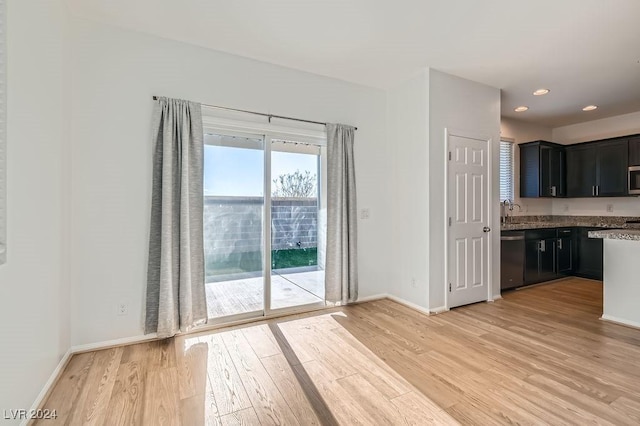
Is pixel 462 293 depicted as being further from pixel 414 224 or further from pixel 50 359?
pixel 50 359

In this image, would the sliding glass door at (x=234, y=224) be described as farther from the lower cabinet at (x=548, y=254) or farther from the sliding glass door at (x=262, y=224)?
the lower cabinet at (x=548, y=254)

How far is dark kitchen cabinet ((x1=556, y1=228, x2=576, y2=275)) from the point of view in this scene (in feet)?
16.7

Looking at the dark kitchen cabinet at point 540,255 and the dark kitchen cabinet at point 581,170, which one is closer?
the dark kitchen cabinet at point 540,255

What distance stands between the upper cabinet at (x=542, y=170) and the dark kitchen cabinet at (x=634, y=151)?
0.92 meters

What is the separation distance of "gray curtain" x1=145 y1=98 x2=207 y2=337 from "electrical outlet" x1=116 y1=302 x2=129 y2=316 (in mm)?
168

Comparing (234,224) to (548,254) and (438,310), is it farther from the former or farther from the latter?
(548,254)

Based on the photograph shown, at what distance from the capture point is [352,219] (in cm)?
372

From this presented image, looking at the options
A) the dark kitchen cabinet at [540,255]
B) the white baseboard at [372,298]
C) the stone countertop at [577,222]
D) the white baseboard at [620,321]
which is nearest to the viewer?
the white baseboard at [620,321]

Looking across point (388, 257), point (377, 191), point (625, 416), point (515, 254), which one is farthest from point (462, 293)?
point (625, 416)

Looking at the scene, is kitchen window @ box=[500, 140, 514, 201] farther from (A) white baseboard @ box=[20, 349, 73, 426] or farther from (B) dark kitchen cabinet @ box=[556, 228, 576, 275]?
(A) white baseboard @ box=[20, 349, 73, 426]

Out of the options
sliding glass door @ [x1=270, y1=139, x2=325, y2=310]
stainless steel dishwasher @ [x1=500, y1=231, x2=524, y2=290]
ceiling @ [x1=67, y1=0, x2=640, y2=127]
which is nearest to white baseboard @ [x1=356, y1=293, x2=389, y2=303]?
sliding glass door @ [x1=270, y1=139, x2=325, y2=310]

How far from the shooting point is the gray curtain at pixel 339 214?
3.64m

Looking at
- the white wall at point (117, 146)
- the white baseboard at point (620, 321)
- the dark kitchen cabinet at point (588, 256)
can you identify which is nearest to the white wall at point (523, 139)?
the dark kitchen cabinet at point (588, 256)

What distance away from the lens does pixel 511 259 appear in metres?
4.40
